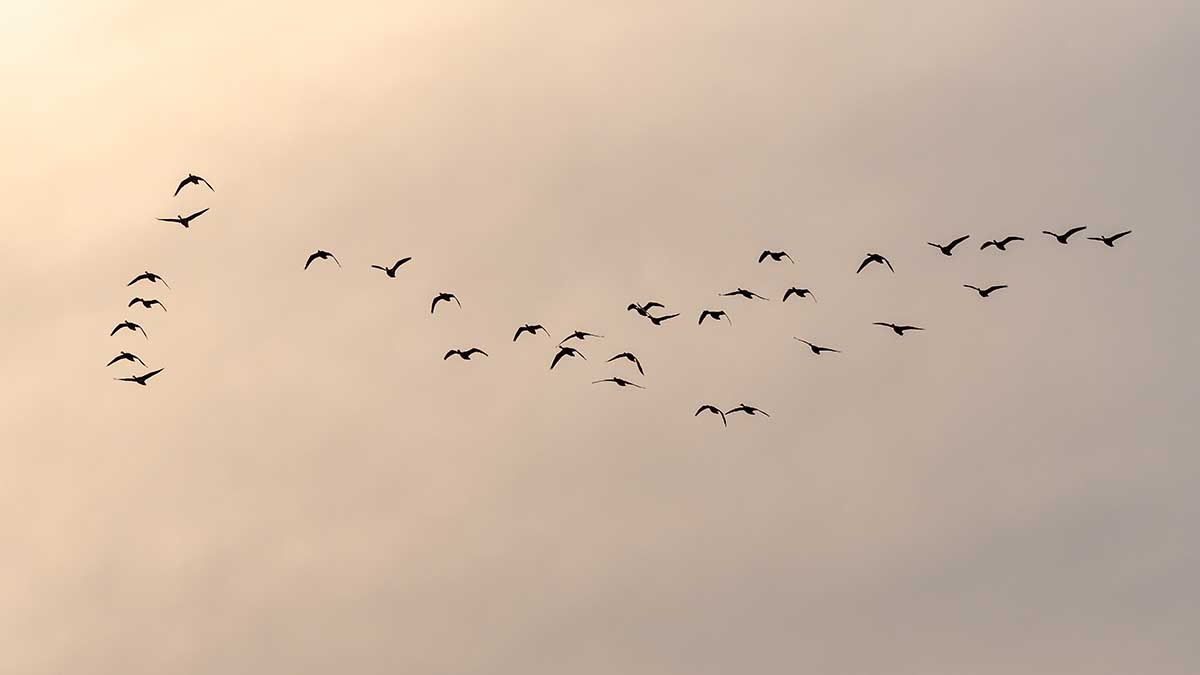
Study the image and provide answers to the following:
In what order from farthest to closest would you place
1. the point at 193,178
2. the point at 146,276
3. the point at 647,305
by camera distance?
the point at 647,305, the point at 146,276, the point at 193,178

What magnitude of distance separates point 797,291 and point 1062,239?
24475 mm

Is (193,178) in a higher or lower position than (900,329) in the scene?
higher

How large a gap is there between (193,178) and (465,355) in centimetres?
3031

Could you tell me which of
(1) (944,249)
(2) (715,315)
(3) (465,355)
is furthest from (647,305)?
(1) (944,249)

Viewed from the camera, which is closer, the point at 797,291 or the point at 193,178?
the point at 193,178

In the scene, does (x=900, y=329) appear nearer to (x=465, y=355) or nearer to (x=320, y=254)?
(x=465, y=355)

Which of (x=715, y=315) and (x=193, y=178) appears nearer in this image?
(x=193, y=178)

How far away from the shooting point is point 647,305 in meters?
146

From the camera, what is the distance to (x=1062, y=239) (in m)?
132

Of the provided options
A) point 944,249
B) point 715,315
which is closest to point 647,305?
point 715,315

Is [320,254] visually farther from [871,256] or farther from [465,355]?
[871,256]

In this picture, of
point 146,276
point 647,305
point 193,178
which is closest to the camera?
point 193,178

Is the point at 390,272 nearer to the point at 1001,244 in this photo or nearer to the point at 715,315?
the point at 715,315

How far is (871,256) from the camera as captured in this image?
138m
